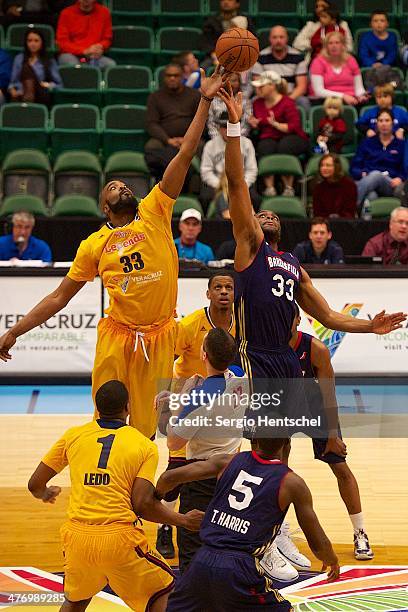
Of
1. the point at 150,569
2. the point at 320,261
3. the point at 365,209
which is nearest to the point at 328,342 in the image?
the point at 320,261

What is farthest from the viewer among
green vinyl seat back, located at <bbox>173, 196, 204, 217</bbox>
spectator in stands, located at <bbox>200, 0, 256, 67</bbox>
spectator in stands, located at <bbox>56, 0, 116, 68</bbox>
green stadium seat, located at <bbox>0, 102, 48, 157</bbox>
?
spectator in stands, located at <bbox>56, 0, 116, 68</bbox>

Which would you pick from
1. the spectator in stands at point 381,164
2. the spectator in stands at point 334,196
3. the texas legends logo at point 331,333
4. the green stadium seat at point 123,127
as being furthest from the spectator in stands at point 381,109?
the texas legends logo at point 331,333

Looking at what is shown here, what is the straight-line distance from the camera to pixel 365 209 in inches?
498

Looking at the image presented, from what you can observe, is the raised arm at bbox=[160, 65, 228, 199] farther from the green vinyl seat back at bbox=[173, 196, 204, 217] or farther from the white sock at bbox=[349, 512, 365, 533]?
the green vinyl seat back at bbox=[173, 196, 204, 217]

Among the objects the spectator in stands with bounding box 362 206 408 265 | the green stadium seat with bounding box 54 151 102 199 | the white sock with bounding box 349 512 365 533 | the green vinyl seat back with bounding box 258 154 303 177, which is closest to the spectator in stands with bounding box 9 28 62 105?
the green stadium seat with bounding box 54 151 102 199

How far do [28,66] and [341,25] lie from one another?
4.09m

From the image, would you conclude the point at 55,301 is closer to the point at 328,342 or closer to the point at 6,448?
the point at 6,448

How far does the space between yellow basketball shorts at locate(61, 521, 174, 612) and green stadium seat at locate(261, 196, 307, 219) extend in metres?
7.57

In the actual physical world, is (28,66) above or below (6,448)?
above

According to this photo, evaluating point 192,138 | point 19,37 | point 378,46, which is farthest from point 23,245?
point 378,46

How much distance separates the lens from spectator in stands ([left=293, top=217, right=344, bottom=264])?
10.8 metres

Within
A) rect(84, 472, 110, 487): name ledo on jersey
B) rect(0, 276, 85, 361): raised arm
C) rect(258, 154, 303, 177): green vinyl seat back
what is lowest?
rect(84, 472, 110, 487): name ledo on jersey

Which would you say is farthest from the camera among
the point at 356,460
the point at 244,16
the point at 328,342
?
the point at 244,16

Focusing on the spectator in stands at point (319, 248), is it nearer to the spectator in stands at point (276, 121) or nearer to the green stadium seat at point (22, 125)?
the spectator in stands at point (276, 121)
